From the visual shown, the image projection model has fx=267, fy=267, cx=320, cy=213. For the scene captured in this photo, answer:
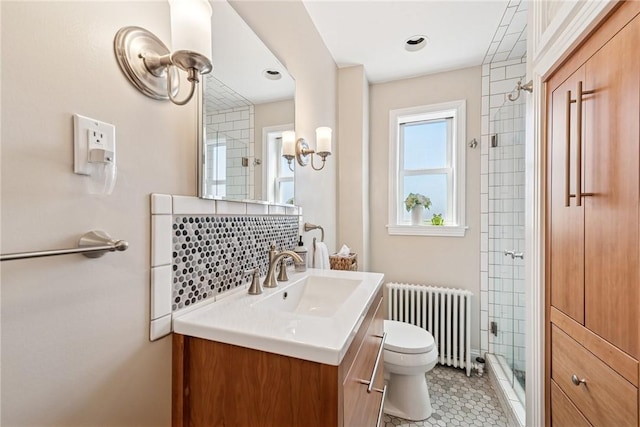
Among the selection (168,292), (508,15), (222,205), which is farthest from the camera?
(508,15)

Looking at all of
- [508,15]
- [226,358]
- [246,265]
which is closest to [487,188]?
[508,15]

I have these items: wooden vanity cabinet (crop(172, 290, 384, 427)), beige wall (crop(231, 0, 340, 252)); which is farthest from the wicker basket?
wooden vanity cabinet (crop(172, 290, 384, 427))

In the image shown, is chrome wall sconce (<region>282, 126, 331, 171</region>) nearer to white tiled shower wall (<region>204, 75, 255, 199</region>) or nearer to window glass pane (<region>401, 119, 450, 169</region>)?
white tiled shower wall (<region>204, 75, 255, 199</region>)

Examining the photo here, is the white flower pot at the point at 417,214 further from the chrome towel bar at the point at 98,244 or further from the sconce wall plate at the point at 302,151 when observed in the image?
the chrome towel bar at the point at 98,244

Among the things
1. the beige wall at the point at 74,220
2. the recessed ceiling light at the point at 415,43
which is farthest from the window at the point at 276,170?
the recessed ceiling light at the point at 415,43

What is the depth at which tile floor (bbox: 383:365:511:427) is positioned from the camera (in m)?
1.63

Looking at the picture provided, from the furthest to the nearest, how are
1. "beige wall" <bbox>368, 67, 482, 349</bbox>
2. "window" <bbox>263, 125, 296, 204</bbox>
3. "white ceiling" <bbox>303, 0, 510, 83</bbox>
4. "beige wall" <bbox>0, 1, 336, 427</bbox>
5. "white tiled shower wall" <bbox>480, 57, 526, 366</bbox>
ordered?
"beige wall" <bbox>368, 67, 482, 349</bbox> < "white tiled shower wall" <bbox>480, 57, 526, 366</bbox> < "white ceiling" <bbox>303, 0, 510, 83</bbox> < "window" <bbox>263, 125, 296, 204</bbox> < "beige wall" <bbox>0, 1, 336, 427</bbox>

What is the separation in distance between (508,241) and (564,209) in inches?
44.1

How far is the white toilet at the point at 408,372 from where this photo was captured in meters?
1.61

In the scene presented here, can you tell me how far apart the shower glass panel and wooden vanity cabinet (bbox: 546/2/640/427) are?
709mm

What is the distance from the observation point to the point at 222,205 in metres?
1.00

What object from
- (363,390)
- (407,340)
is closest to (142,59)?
(363,390)

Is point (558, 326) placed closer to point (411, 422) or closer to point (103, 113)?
point (411, 422)

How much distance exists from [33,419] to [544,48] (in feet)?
6.26
